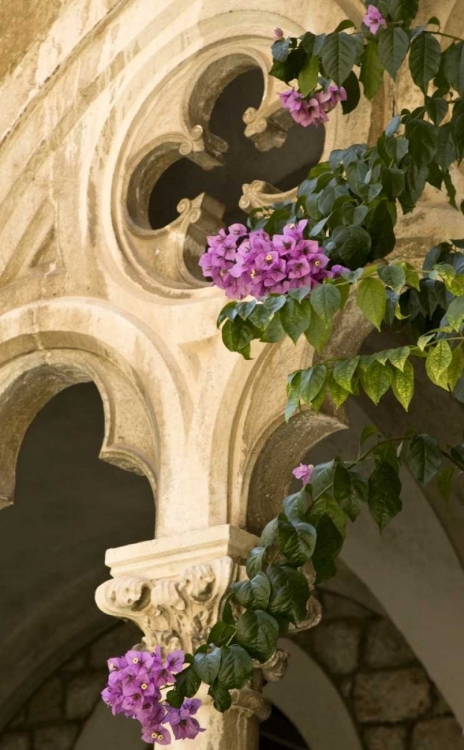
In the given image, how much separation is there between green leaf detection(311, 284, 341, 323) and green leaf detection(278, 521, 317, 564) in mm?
395

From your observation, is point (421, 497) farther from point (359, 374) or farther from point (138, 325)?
point (359, 374)

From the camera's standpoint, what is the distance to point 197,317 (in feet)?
12.4

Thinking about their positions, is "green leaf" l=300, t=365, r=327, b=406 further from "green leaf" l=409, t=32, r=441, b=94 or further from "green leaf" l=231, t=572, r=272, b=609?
"green leaf" l=409, t=32, r=441, b=94

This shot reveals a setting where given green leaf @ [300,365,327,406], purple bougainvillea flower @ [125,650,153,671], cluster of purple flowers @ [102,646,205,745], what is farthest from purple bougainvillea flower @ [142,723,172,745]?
green leaf @ [300,365,327,406]

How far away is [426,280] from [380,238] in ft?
0.42

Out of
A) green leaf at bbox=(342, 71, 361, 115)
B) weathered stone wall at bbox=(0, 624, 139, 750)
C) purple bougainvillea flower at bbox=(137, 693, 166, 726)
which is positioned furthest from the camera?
weathered stone wall at bbox=(0, 624, 139, 750)

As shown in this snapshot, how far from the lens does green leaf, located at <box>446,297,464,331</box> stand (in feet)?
7.84

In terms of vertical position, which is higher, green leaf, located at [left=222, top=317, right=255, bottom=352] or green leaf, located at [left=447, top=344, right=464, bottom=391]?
green leaf, located at [left=222, top=317, right=255, bottom=352]

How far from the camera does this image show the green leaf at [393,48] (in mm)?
2785

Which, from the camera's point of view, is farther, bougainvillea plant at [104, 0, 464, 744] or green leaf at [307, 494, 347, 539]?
green leaf at [307, 494, 347, 539]

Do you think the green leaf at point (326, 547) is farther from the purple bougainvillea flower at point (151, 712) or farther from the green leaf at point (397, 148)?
the green leaf at point (397, 148)

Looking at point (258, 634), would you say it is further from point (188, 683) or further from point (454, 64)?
point (454, 64)

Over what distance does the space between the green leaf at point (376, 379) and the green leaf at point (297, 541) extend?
0.27 meters

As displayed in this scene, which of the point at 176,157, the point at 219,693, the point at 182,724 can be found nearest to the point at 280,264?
the point at 219,693
